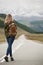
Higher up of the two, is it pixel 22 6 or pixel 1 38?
pixel 22 6

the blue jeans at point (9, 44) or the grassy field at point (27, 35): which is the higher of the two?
the grassy field at point (27, 35)

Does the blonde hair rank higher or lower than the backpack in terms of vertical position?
higher

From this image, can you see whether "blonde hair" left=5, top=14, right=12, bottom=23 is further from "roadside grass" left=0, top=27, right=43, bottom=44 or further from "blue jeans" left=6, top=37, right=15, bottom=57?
"blue jeans" left=6, top=37, right=15, bottom=57

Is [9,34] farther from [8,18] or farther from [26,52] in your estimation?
[26,52]

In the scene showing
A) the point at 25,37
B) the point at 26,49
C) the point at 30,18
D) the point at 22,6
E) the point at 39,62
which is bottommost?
the point at 39,62

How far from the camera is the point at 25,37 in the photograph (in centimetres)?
253

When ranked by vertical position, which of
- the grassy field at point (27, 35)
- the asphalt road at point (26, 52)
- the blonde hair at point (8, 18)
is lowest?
the asphalt road at point (26, 52)

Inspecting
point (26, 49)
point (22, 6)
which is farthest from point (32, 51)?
point (22, 6)

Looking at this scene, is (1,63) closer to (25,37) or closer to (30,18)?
(25,37)

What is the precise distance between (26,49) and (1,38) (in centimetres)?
35

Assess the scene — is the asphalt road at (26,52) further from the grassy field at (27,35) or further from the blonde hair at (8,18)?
the blonde hair at (8,18)

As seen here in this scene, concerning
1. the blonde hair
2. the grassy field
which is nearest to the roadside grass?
the grassy field

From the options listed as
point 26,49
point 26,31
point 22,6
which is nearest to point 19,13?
point 22,6

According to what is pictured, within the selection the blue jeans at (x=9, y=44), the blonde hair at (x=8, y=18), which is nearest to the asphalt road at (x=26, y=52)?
the blue jeans at (x=9, y=44)
